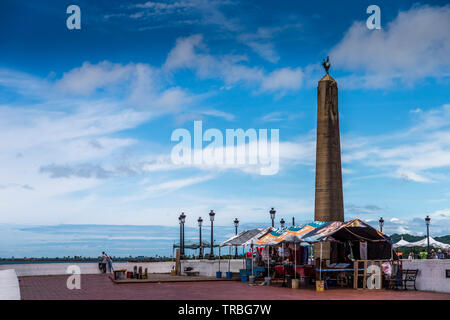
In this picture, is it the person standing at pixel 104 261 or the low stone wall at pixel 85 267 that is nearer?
the low stone wall at pixel 85 267

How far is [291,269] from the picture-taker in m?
26.6

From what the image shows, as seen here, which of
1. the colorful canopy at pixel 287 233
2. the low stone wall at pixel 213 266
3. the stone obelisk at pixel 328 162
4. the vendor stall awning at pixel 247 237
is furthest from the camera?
the low stone wall at pixel 213 266

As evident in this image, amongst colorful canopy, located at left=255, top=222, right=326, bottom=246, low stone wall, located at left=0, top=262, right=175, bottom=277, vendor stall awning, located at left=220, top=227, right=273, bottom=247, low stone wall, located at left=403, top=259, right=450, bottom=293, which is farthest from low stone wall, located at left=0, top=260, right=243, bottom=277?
low stone wall, located at left=403, top=259, right=450, bottom=293

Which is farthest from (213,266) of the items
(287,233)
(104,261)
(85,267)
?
(287,233)

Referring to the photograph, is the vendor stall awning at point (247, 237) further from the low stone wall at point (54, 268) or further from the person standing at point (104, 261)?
the person standing at point (104, 261)

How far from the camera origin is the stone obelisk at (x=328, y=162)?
30.8 m

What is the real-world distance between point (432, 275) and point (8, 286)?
16.7m

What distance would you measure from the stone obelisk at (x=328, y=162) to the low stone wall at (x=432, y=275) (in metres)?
8.20

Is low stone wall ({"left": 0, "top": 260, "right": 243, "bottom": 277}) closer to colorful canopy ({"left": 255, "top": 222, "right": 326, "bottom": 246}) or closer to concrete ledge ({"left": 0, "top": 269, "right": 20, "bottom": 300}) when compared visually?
colorful canopy ({"left": 255, "top": 222, "right": 326, "bottom": 246})

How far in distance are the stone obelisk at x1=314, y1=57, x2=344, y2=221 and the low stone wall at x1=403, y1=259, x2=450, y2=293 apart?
8201mm

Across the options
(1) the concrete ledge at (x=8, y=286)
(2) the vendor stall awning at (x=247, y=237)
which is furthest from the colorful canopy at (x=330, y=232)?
(1) the concrete ledge at (x=8, y=286)

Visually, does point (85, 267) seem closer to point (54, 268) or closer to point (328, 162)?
point (54, 268)

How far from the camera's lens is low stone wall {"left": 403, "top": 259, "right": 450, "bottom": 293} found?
21.3 meters
